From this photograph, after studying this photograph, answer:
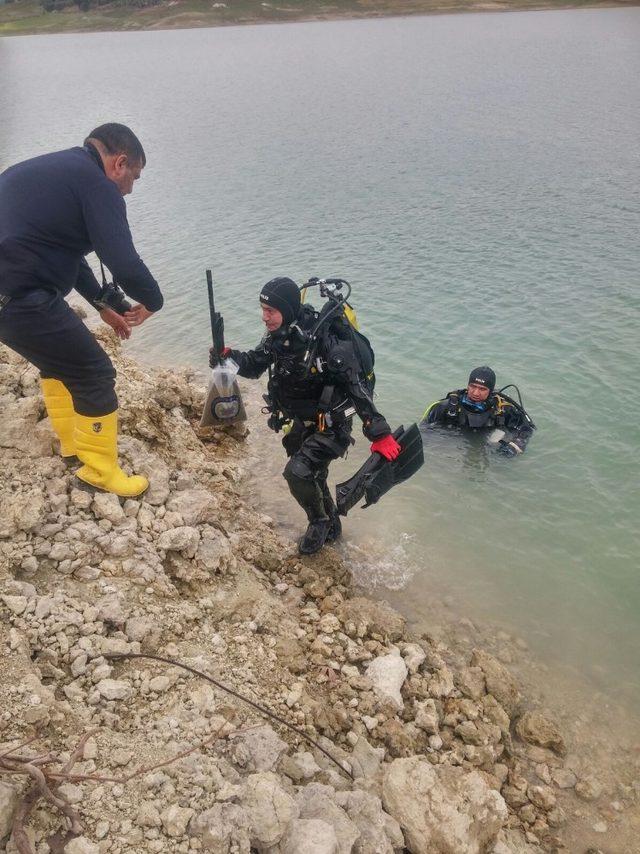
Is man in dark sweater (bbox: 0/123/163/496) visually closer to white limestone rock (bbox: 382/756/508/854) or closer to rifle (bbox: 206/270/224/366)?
rifle (bbox: 206/270/224/366)

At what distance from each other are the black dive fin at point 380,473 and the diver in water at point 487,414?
274 centimetres

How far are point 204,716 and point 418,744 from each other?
1.58m

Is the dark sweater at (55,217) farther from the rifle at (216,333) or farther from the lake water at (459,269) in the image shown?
the lake water at (459,269)

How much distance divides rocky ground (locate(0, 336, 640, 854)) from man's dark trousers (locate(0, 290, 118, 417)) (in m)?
0.78

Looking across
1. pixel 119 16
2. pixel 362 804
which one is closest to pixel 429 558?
pixel 362 804

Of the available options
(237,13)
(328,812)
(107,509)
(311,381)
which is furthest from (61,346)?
(237,13)

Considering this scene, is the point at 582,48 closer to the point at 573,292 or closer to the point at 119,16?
the point at 573,292

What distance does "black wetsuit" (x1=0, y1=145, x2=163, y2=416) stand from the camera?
13.1 ft

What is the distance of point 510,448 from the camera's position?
27.0 feet

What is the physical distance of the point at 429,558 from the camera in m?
6.68

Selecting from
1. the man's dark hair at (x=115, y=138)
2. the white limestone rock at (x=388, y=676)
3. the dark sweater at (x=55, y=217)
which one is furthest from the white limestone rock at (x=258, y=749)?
the man's dark hair at (x=115, y=138)

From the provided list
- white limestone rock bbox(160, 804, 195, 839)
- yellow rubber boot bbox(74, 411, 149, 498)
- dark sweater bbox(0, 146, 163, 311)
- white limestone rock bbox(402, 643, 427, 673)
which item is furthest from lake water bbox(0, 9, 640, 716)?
dark sweater bbox(0, 146, 163, 311)

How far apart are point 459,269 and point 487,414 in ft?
22.9

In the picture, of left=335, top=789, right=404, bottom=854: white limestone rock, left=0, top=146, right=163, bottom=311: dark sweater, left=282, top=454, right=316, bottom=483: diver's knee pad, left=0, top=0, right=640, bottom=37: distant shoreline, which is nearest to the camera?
left=335, top=789, right=404, bottom=854: white limestone rock
